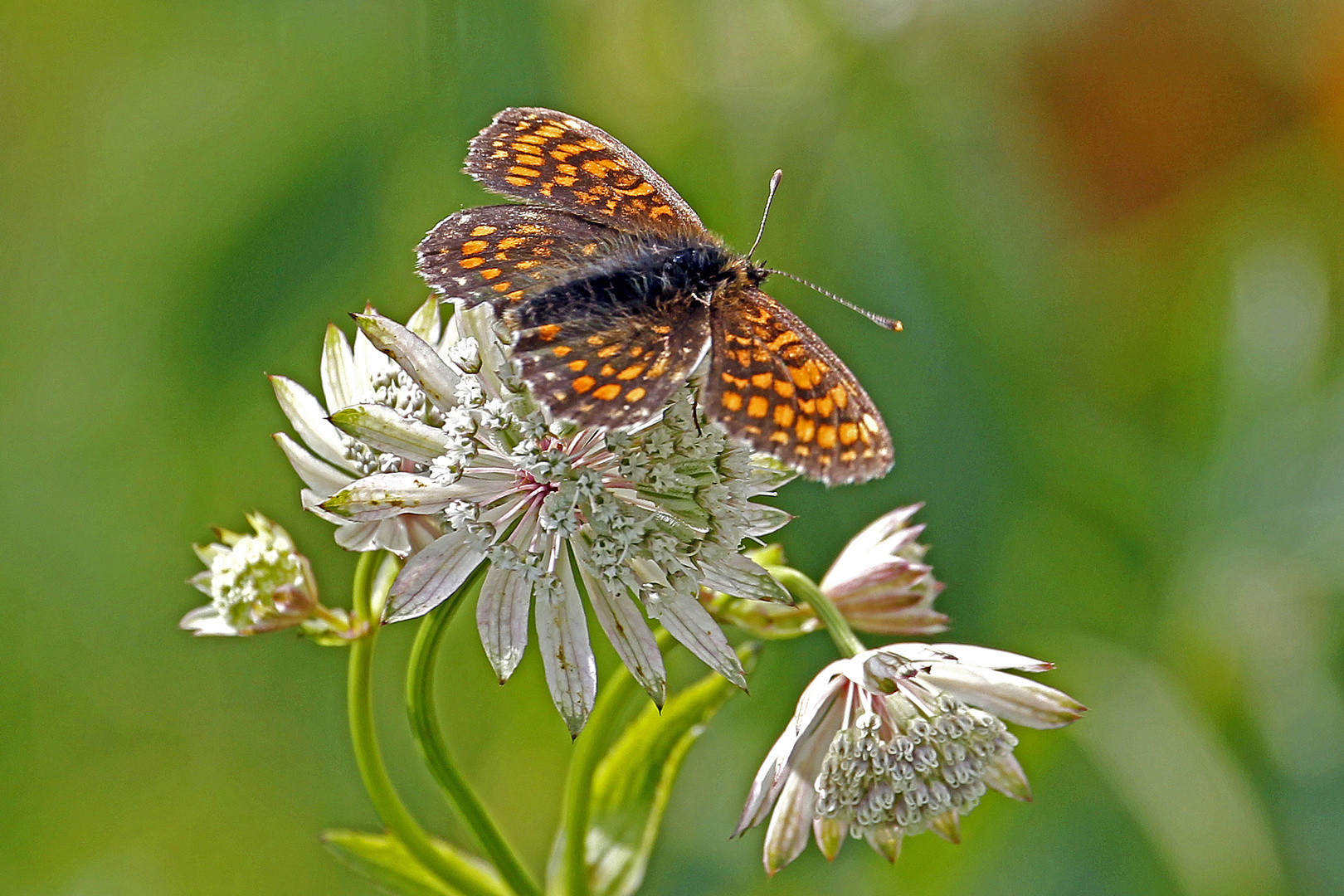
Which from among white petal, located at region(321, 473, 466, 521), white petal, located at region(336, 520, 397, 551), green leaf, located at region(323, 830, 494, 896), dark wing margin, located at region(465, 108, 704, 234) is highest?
dark wing margin, located at region(465, 108, 704, 234)

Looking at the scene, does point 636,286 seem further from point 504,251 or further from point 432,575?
point 432,575

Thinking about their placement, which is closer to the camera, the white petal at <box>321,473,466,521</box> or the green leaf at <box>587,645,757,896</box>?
the white petal at <box>321,473,466,521</box>

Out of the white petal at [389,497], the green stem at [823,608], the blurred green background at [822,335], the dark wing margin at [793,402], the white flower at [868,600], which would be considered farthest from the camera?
the blurred green background at [822,335]

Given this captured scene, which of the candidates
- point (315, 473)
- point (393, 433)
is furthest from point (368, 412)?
point (315, 473)

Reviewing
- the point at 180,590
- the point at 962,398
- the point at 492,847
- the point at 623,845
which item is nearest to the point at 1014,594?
the point at 962,398

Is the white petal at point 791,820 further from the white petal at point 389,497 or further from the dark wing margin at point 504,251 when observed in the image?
the dark wing margin at point 504,251

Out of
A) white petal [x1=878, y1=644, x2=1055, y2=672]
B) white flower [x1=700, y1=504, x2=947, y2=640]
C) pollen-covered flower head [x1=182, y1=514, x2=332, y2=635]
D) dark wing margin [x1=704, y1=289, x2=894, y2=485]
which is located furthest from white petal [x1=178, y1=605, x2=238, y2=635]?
white petal [x1=878, y1=644, x2=1055, y2=672]

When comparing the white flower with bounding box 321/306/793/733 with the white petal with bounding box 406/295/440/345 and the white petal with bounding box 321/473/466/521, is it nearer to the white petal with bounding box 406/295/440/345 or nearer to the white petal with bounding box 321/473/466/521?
the white petal with bounding box 321/473/466/521

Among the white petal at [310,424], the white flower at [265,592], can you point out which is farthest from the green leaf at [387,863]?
the white petal at [310,424]
